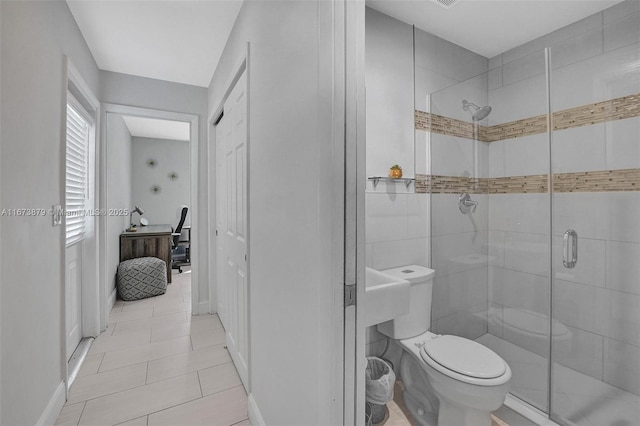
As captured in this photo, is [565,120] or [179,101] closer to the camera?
[565,120]

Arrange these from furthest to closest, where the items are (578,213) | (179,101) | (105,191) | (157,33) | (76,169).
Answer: (179,101) < (105,191) < (76,169) < (157,33) < (578,213)

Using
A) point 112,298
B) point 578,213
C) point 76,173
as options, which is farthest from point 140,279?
point 578,213

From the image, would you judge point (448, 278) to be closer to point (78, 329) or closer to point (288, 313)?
point (288, 313)

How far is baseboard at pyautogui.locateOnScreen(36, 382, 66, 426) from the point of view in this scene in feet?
5.02

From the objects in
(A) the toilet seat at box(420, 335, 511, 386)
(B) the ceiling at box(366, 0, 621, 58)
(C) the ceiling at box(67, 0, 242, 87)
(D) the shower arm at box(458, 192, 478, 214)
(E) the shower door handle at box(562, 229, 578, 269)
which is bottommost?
(A) the toilet seat at box(420, 335, 511, 386)

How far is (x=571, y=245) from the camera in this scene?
156 centimetres

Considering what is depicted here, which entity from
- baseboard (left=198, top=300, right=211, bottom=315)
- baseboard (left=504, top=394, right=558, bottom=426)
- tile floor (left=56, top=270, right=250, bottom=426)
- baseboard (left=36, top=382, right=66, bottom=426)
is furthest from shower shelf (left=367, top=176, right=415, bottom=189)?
baseboard (left=198, top=300, right=211, bottom=315)

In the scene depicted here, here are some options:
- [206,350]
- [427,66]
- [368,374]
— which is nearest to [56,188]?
[206,350]

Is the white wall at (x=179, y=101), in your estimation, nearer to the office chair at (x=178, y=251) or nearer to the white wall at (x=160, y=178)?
the office chair at (x=178, y=251)

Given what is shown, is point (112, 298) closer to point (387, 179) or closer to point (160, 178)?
point (387, 179)

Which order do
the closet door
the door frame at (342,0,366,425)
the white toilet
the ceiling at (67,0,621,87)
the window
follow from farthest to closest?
the window < the closet door < the ceiling at (67,0,621,87) < the white toilet < the door frame at (342,0,366,425)

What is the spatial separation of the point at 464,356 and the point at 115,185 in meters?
4.54

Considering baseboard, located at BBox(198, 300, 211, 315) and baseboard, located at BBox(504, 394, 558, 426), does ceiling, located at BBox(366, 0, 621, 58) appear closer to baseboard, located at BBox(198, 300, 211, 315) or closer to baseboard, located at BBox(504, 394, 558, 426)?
baseboard, located at BBox(504, 394, 558, 426)

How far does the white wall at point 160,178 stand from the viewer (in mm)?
5949
